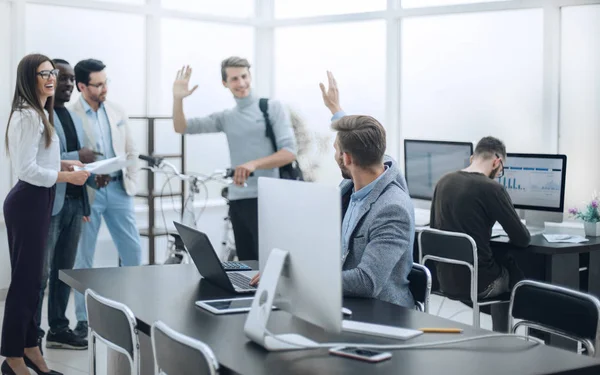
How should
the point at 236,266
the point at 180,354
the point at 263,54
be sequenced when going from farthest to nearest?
the point at 263,54
the point at 236,266
the point at 180,354

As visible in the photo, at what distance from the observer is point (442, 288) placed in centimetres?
466

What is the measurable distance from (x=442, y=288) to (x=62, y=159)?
7.25 ft

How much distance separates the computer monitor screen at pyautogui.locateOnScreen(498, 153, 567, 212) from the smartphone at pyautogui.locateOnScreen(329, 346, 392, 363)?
3147 millimetres

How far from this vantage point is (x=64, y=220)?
4.64m

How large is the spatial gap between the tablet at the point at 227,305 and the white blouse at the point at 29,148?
1.62 metres

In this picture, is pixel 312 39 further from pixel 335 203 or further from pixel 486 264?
pixel 335 203

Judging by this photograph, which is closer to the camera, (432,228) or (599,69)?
(432,228)

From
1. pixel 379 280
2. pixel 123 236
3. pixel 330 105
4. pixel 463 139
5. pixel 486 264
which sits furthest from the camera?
pixel 463 139

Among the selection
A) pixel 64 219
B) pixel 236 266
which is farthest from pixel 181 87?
pixel 236 266

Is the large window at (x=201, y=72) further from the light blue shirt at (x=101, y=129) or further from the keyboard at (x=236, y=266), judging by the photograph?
the keyboard at (x=236, y=266)

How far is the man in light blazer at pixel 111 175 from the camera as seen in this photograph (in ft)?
16.7

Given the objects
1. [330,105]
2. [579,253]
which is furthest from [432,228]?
[330,105]

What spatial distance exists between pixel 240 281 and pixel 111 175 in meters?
2.33

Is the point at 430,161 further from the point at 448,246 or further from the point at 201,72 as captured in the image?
the point at 201,72
